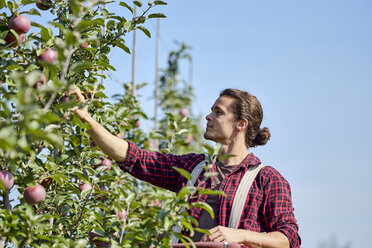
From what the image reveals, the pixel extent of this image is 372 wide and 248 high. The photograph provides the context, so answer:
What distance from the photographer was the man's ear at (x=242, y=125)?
2.32 meters

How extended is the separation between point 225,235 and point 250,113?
781 mm

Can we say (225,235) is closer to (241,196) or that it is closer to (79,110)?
(241,196)

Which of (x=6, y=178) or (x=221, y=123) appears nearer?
(x=6, y=178)

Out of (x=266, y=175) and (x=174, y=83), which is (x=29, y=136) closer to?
(x=266, y=175)

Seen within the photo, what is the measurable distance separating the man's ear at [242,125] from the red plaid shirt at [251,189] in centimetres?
16

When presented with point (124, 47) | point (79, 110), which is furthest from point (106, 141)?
point (124, 47)

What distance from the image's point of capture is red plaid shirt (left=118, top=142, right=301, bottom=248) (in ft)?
6.45

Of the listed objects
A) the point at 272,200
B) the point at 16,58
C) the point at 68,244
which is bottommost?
the point at 68,244

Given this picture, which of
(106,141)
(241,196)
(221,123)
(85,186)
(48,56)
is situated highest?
(48,56)

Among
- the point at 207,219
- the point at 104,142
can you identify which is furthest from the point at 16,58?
the point at 207,219

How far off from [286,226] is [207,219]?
0.31 meters

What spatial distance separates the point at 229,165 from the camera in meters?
2.21

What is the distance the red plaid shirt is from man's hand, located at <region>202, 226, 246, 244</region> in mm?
155

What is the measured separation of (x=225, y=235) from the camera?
1.74 meters
